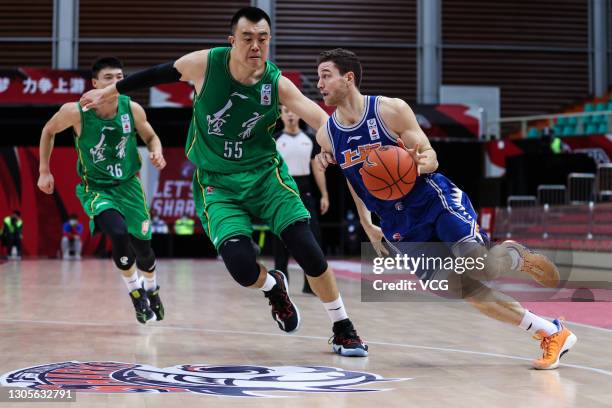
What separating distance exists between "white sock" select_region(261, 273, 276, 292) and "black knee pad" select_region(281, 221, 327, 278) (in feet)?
0.76

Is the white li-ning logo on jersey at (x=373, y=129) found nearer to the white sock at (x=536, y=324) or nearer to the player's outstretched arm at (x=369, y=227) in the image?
the player's outstretched arm at (x=369, y=227)

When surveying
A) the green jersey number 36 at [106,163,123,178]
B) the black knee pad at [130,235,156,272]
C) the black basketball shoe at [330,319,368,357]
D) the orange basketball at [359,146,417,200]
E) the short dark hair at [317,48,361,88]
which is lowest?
the black basketball shoe at [330,319,368,357]

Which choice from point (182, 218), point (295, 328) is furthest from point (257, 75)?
point (182, 218)

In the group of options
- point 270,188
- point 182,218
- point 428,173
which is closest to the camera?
point 428,173

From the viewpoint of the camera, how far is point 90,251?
68.1 ft

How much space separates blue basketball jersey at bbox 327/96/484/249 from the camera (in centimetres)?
494

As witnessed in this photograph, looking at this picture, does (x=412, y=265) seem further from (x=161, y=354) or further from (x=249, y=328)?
(x=249, y=328)

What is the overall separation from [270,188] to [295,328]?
0.83 m

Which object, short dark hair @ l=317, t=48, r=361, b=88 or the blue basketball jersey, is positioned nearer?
the blue basketball jersey

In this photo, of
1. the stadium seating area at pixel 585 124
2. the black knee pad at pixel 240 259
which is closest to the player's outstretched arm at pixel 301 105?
the black knee pad at pixel 240 259

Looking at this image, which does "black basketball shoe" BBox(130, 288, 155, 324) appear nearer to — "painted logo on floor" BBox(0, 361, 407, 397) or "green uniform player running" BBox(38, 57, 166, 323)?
"green uniform player running" BBox(38, 57, 166, 323)

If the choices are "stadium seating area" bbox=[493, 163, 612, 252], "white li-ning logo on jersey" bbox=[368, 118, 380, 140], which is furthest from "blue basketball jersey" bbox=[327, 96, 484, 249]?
"stadium seating area" bbox=[493, 163, 612, 252]

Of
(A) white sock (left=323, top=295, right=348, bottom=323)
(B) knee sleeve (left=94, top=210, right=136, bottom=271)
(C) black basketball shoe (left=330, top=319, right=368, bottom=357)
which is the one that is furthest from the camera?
(B) knee sleeve (left=94, top=210, right=136, bottom=271)

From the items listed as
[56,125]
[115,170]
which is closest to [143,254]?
[115,170]
